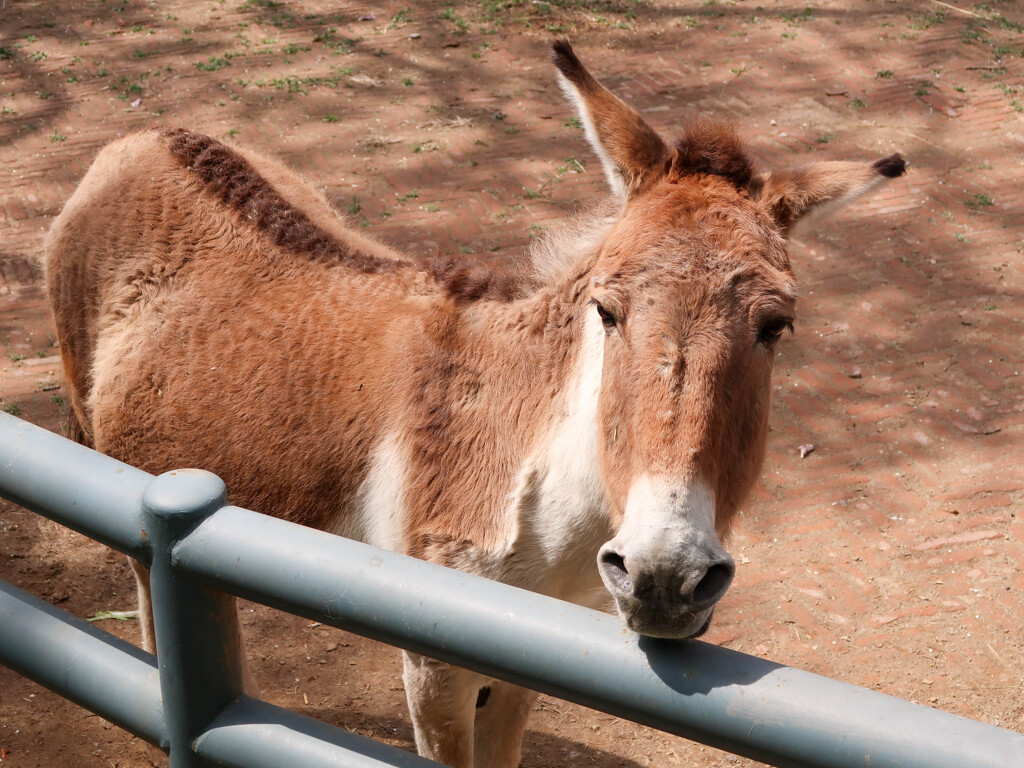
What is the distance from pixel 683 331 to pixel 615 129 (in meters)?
0.81

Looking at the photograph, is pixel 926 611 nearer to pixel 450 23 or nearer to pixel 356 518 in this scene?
pixel 356 518

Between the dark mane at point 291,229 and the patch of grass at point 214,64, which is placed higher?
the dark mane at point 291,229

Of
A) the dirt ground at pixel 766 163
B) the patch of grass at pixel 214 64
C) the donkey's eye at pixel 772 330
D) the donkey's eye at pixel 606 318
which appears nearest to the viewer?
the donkey's eye at pixel 772 330

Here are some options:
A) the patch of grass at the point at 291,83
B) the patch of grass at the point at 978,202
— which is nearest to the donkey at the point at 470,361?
the patch of grass at the point at 291,83

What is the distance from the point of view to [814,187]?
9.07 feet

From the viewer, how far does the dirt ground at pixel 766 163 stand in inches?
169

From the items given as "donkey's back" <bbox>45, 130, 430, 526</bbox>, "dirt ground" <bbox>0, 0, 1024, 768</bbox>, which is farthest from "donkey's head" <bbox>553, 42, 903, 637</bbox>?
Result: "dirt ground" <bbox>0, 0, 1024, 768</bbox>

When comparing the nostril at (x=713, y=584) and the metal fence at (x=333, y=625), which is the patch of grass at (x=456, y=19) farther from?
the metal fence at (x=333, y=625)

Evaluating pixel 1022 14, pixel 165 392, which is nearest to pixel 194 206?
pixel 165 392

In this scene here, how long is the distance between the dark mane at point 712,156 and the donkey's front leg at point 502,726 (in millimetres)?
1870

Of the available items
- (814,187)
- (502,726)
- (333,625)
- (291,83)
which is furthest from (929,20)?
(333,625)

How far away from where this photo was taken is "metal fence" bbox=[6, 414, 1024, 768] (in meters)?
1.14

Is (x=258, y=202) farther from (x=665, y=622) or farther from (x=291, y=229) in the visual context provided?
(x=665, y=622)

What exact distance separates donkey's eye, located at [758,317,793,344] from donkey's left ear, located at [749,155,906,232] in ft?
1.45
